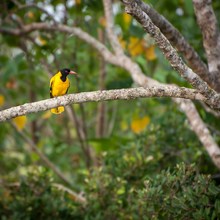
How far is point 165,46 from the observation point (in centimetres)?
280

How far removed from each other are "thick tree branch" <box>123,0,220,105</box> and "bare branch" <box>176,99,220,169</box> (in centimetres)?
105

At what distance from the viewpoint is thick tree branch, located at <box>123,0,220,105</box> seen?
272 cm

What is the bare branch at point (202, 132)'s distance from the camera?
3.98m

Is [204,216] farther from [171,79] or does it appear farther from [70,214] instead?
[171,79]

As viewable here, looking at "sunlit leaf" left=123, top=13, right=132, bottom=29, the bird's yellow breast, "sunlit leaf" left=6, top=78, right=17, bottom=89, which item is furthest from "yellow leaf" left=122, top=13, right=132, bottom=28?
the bird's yellow breast

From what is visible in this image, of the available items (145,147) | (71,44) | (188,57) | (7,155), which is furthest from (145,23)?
(7,155)

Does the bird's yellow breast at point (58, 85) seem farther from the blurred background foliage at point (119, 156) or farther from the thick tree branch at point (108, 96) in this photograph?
the thick tree branch at point (108, 96)

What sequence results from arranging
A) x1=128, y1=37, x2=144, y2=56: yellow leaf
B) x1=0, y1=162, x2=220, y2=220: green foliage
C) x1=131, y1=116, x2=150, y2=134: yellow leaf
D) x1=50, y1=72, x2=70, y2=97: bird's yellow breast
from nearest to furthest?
1. x1=0, y1=162, x2=220, y2=220: green foliage
2. x1=50, y1=72, x2=70, y2=97: bird's yellow breast
3. x1=131, y1=116, x2=150, y2=134: yellow leaf
4. x1=128, y1=37, x2=144, y2=56: yellow leaf

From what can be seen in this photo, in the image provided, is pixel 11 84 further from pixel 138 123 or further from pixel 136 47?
pixel 138 123

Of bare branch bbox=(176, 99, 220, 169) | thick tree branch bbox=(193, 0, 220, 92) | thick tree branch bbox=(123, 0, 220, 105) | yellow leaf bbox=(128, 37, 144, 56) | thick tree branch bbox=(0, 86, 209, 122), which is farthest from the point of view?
yellow leaf bbox=(128, 37, 144, 56)

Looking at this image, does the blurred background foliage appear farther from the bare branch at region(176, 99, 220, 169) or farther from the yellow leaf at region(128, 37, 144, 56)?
the bare branch at region(176, 99, 220, 169)

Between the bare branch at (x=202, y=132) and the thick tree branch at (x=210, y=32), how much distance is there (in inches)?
18.5

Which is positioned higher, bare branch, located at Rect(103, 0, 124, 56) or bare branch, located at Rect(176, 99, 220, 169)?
bare branch, located at Rect(103, 0, 124, 56)

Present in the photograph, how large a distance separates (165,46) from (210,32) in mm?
1229
